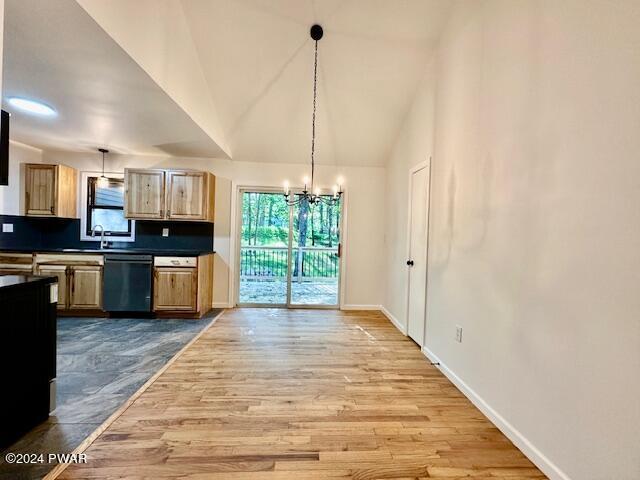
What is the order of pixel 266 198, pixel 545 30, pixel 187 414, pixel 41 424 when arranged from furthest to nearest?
1. pixel 266 198
2. pixel 187 414
3. pixel 41 424
4. pixel 545 30

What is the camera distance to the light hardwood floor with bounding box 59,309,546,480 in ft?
5.44

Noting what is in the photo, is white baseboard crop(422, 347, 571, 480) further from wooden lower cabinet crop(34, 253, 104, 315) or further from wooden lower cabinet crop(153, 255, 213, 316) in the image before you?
wooden lower cabinet crop(34, 253, 104, 315)

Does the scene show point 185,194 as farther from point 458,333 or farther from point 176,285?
point 458,333

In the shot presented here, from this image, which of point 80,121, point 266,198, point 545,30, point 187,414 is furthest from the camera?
point 266,198

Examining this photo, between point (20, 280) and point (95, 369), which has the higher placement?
point (20, 280)

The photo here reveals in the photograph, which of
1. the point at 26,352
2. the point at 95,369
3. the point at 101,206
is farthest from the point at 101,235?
the point at 26,352

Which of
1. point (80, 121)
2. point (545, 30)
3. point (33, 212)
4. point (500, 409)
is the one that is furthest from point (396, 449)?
point (33, 212)

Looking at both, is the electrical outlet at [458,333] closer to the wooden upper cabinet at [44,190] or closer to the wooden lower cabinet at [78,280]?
the wooden lower cabinet at [78,280]

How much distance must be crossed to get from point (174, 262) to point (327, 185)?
258cm

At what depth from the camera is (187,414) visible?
209 cm

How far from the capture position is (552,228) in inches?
65.8

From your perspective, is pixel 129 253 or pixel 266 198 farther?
pixel 266 198

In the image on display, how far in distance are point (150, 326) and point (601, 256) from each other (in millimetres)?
4439

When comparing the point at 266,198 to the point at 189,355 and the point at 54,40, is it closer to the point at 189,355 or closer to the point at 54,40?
the point at 189,355
